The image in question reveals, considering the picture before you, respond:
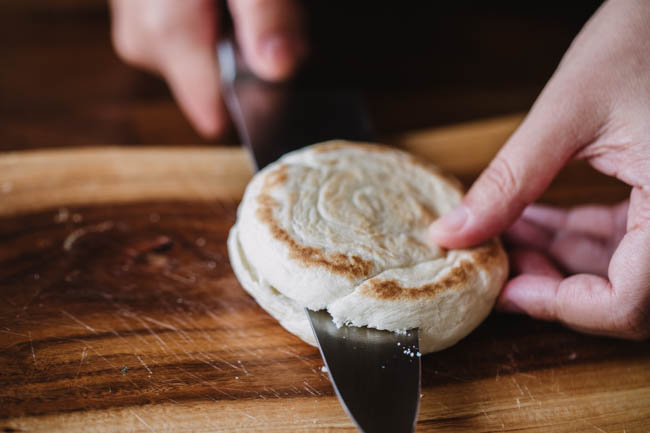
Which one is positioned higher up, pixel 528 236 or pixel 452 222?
pixel 452 222

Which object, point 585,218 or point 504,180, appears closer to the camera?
point 504,180

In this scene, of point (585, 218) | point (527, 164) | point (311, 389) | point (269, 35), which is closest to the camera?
point (311, 389)

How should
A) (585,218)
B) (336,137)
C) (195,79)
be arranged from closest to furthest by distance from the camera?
1. (585,218)
2. (336,137)
3. (195,79)

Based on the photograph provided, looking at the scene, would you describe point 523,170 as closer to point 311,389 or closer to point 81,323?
point 311,389

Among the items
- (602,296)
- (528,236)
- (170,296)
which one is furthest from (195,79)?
(602,296)

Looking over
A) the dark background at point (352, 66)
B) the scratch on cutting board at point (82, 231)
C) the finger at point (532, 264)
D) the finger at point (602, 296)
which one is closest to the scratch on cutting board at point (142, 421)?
the scratch on cutting board at point (82, 231)

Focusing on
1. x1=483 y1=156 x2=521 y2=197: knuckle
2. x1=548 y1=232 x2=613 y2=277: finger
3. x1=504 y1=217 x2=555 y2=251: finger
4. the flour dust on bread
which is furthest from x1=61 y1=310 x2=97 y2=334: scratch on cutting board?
x1=548 y1=232 x2=613 y2=277: finger

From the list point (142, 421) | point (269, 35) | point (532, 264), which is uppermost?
point (269, 35)
